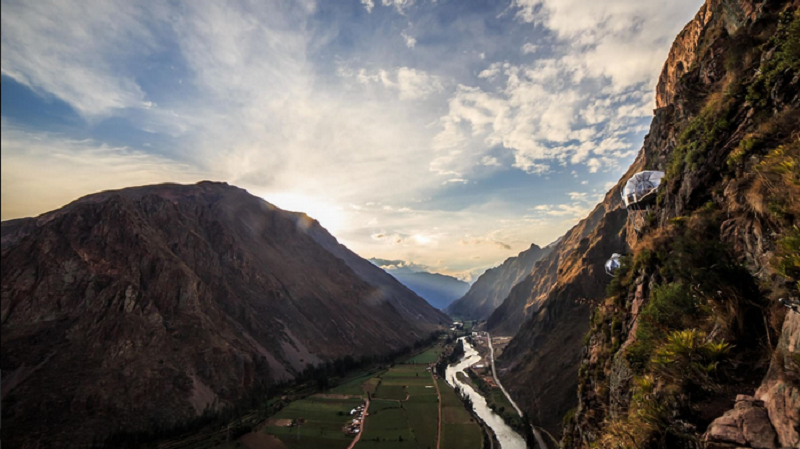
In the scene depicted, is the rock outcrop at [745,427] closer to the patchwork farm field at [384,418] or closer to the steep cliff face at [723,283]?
the steep cliff face at [723,283]

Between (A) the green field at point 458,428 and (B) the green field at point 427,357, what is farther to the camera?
(B) the green field at point 427,357

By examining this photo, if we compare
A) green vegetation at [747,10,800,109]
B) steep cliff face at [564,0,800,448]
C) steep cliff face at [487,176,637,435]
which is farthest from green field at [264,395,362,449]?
green vegetation at [747,10,800,109]

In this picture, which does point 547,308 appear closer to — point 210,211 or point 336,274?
point 336,274

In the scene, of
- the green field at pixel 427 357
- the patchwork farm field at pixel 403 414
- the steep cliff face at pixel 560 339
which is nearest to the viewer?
the patchwork farm field at pixel 403 414

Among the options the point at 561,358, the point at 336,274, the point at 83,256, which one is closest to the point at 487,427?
the point at 561,358

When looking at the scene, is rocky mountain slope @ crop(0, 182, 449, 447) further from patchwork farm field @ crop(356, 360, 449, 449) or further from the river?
the river

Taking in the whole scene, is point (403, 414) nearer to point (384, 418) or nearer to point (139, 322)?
point (384, 418)

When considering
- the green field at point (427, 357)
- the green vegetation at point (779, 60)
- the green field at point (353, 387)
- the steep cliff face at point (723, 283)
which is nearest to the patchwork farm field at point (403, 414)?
the green field at point (353, 387)
